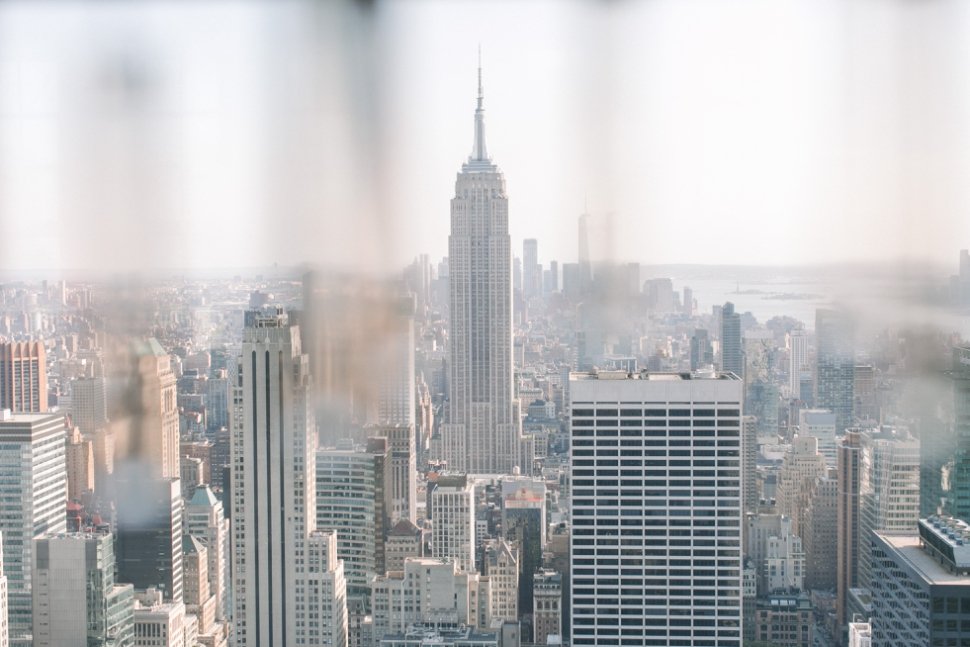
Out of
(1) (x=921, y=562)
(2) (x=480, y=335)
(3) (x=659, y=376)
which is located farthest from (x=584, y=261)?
(2) (x=480, y=335)

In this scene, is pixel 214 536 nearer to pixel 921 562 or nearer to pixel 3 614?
pixel 3 614

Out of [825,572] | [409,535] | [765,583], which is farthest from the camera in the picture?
[409,535]

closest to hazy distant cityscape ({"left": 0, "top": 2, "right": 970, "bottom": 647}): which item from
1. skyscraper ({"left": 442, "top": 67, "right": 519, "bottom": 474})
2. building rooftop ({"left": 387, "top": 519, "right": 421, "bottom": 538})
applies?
building rooftop ({"left": 387, "top": 519, "right": 421, "bottom": 538})

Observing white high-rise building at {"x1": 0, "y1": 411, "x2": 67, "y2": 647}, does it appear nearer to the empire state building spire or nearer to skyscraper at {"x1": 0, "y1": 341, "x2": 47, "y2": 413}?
skyscraper at {"x1": 0, "y1": 341, "x2": 47, "y2": 413}

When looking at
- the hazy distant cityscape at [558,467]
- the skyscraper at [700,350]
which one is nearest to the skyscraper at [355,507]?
the hazy distant cityscape at [558,467]

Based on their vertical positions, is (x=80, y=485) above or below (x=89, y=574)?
above

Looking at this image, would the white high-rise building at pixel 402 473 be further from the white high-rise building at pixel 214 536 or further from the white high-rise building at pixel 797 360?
the white high-rise building at pixel 797 360

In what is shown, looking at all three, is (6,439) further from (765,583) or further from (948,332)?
(948,332)

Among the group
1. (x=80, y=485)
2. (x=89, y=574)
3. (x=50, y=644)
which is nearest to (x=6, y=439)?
(x=80, y=485)
